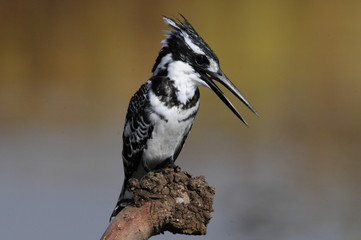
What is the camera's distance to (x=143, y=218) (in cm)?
208

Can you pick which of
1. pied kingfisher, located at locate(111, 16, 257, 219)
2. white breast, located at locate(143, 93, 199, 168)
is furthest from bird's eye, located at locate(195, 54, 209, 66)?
white breast, located at locate(143, 93, 199, 168)

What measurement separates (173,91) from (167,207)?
58cm

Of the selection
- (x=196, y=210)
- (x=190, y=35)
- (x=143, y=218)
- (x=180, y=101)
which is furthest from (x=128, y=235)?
(x=190, y=35)

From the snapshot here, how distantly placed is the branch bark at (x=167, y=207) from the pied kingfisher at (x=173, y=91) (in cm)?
49

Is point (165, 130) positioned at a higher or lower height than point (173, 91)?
lower

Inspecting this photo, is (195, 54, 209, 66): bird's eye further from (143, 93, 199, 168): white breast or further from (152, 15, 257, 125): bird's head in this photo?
(143, 93, 199, 168): white breast

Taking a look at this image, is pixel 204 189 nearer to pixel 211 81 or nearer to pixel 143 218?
pixel 143 218

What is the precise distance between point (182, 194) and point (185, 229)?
10 centimetres

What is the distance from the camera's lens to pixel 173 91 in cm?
254

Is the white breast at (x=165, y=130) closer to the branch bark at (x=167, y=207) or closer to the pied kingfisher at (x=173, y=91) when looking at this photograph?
the pied kingfisher at (x=173, y=91)

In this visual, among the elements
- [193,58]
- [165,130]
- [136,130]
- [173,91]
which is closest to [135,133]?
[136,130]

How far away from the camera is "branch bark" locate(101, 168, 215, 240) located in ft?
6.79

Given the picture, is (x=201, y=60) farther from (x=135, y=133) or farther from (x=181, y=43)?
(x=135, y=133)

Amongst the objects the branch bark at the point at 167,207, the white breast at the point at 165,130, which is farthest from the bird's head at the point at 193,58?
the branch bark at the point at 167,207
